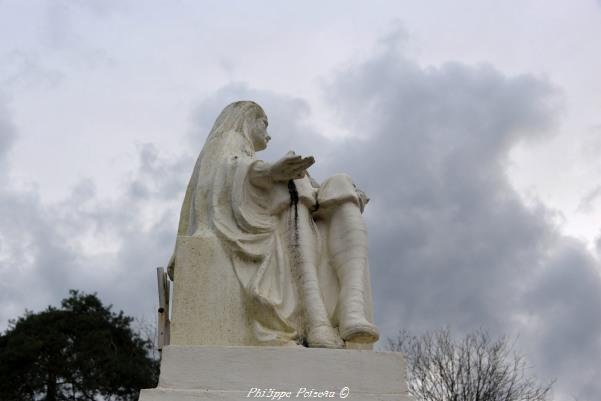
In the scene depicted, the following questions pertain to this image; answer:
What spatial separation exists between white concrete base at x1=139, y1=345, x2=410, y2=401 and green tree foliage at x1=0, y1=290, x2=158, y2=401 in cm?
1819

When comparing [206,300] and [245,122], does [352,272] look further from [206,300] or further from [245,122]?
[245,122]

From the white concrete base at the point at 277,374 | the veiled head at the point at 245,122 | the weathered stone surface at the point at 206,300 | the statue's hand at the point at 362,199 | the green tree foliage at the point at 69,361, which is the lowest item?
the white concrete base at the point at 277,374

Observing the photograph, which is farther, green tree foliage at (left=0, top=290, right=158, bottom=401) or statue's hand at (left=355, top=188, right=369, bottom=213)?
green tree foliage at (left=0, top=290, right=158, bottom=401)

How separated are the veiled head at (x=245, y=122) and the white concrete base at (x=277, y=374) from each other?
2.10m

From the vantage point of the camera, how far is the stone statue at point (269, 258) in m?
5.27

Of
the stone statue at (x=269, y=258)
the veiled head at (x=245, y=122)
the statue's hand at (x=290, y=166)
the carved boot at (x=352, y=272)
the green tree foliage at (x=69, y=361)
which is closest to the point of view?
the carved boot at (x=352, y=272)

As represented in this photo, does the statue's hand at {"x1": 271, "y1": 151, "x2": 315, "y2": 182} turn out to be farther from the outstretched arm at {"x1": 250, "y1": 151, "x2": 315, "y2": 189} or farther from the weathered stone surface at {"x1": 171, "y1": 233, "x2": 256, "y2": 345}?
the weathered stone surface at {"x1": 171, "y1": 233, "x2": 256, "y2": 345}

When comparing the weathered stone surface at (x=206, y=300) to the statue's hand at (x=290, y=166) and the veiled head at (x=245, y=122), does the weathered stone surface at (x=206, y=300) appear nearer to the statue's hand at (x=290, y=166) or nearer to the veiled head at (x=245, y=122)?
the statue's hand at (x=290, y=166)

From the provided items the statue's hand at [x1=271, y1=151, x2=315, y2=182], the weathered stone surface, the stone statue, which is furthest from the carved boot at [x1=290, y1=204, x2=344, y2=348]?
the weathered stone surface

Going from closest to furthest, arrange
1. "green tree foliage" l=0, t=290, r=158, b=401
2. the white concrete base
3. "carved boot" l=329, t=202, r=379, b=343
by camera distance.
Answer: the white concrete base, "carved boot" l=329, t=202, r=379, b=343, "green tree foliage" l=0, t=290, r=158, b=401

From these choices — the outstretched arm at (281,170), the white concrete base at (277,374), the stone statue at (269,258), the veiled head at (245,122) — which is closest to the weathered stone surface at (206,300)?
the stone statue at (269,258)

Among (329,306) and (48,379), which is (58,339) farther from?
(329,306)

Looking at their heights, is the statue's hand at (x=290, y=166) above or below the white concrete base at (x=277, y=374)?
above

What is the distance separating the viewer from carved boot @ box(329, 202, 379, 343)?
5.16m
